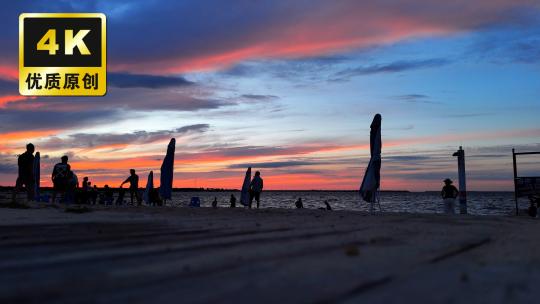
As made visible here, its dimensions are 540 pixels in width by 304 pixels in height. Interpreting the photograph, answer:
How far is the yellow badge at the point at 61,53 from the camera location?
722 inches

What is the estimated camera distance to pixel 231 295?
309cm

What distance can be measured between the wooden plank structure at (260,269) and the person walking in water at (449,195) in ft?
37.6

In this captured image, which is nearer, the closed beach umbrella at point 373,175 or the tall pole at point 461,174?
the closed beach umbrella at point 373,175

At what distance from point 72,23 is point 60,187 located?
587cm

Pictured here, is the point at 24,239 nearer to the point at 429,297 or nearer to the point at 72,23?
the point at 429,297

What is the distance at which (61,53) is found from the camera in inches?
742

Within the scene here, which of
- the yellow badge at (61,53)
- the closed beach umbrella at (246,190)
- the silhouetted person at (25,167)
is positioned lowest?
the closed beach umbrella at (246,190)

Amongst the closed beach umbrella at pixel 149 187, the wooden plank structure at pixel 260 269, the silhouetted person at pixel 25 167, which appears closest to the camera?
the wooden plank structure at pixel 260 269

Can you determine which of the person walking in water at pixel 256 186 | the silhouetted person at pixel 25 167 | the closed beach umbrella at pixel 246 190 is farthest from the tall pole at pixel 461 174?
the silhouetted person at pixel 25 167

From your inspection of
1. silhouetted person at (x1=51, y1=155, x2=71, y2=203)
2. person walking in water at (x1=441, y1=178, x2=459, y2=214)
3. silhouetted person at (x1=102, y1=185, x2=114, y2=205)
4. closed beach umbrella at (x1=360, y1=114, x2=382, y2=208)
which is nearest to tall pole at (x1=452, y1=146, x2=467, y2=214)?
person walking in water at (x1=441, y1=178, x2=459, y2=214)

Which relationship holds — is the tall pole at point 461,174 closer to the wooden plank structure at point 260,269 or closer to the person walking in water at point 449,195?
the person walking in water at point 449,195

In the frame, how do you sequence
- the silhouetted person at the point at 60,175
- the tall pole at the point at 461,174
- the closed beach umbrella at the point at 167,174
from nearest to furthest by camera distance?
the tall pole at the point at 461,174
the silhouetted person at the point at 60,175
the closed beach umbrella at the point at 167,174

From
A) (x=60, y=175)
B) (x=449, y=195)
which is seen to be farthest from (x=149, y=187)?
(x=449, y=195)

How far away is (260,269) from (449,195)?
1519cm
